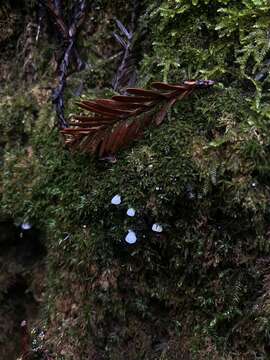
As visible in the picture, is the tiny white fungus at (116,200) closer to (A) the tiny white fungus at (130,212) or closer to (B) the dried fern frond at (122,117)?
(A) the tiny white fungus at (130,212)

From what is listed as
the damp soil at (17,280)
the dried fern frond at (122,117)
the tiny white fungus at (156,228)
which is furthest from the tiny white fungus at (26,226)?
the tiny white fungus at (156,228)

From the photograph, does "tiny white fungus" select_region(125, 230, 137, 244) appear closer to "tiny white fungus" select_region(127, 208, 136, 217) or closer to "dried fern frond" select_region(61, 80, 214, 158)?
"tiny white fungus" select_region(127, 208, 136, 217)

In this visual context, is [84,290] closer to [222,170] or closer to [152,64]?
[222,170]

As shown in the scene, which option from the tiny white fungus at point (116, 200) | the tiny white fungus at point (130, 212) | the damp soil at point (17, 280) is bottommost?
the damp soil at point (17, 280)

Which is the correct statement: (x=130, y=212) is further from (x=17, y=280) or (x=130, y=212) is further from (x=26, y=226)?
(x=17, y=280)

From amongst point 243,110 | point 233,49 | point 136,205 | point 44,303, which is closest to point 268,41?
point 233,49

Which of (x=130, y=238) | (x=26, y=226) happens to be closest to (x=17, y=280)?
(x=26, y=226)

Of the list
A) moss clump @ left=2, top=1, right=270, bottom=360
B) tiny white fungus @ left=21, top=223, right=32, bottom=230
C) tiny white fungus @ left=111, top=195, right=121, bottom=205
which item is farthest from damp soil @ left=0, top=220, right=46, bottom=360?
tiny white fungus @ left=111, top=195, right=121, bottom=205
